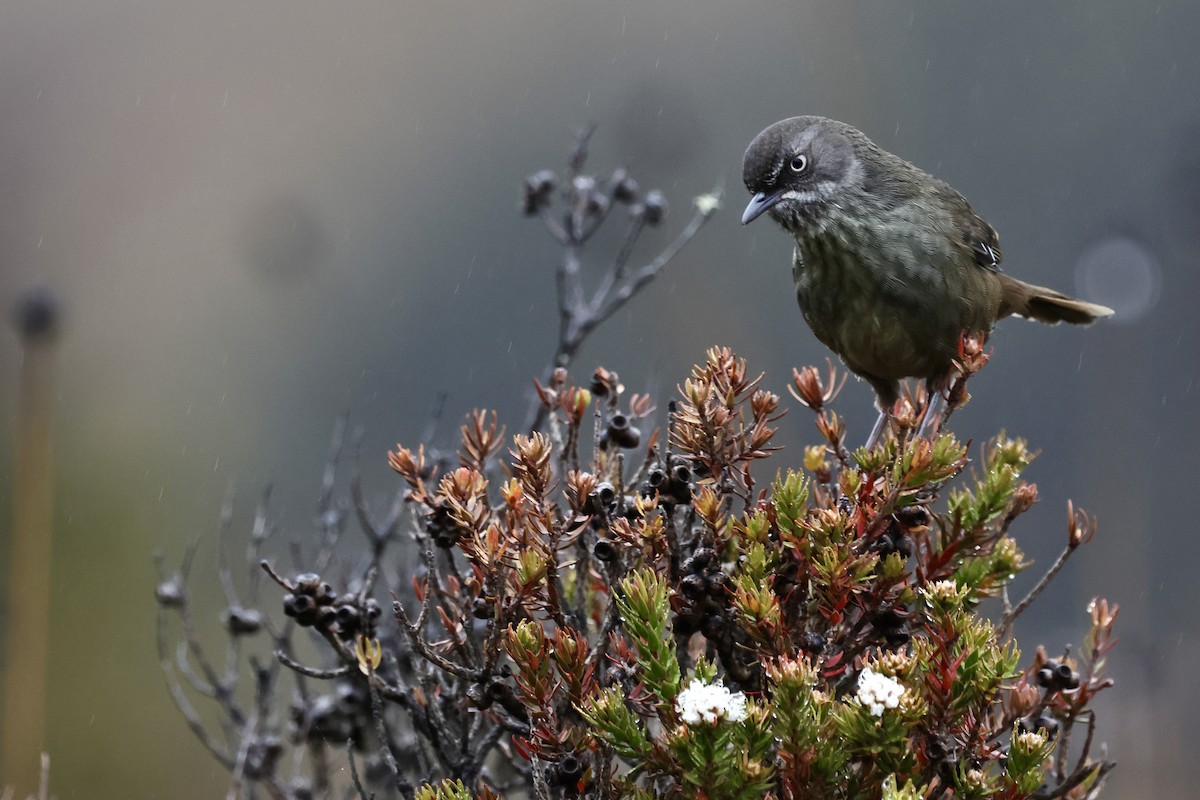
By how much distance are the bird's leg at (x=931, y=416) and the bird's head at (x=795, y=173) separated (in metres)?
0.50

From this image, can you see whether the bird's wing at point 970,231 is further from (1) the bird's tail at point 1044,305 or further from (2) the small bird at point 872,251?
(1) the bird's tail at point 1044,305

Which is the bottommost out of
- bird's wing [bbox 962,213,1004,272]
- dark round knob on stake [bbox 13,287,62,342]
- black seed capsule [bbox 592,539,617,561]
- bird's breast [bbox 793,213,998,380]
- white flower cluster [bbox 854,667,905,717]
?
white flower cluster [bbox 854,667,905,717]

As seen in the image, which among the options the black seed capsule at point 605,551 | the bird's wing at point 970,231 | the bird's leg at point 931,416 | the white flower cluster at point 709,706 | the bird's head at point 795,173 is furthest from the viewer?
the bird's wing at point 970,231

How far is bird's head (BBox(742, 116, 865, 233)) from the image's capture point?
2854 mm

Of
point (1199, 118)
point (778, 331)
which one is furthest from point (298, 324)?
point (1199, 118)

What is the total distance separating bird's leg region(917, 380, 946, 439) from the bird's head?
0.50 metres

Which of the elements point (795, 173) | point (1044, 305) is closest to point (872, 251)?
point (795, 173)

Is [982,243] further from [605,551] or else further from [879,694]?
[879,694]

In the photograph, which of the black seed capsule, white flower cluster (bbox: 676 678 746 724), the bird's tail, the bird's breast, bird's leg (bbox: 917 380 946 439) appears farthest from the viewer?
the bird's tail

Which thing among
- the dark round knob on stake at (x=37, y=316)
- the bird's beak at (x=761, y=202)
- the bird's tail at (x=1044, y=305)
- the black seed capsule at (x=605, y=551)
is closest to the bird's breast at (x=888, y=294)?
the bird's beak at (x=761, y=202)

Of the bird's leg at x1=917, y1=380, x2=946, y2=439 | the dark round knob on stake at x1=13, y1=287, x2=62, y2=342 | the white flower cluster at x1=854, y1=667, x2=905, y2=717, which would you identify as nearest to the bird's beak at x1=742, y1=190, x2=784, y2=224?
the bird's leg at x1=917, y1=380, x2=946, y2=439

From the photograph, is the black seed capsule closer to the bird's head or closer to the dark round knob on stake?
the bird's head

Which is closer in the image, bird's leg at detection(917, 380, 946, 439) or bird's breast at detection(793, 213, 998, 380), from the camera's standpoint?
bird's leg at detection(917, 380, 946, 439)

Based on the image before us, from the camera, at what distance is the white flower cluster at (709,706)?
136cm
